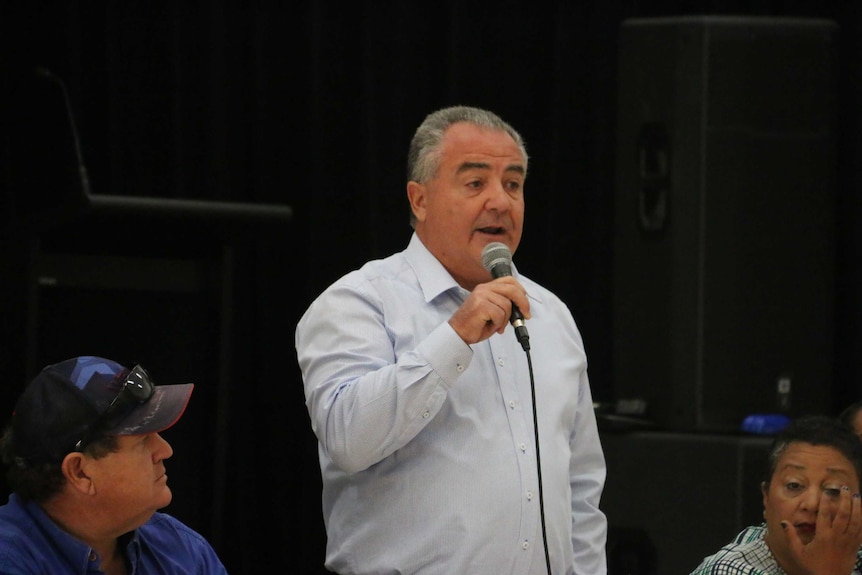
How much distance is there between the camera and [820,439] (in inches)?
111

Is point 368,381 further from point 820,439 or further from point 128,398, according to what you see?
point 820,439

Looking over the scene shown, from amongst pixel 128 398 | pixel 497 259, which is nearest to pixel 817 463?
pixel 497 259

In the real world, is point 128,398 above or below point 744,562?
above

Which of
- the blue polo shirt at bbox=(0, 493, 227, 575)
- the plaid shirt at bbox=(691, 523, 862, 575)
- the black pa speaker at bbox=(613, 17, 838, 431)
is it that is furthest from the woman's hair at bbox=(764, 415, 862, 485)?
the blue polo shirt at bbox=(0, 493, 227, 575)

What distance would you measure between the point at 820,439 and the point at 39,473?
5.11ft

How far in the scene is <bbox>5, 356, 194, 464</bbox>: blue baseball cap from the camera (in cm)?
209

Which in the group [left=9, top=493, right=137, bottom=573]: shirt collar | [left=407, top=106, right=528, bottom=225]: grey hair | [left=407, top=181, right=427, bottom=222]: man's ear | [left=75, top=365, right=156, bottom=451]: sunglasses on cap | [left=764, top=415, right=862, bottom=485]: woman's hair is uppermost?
[left=407, top=106, right=528, bottom=225]: grey hair

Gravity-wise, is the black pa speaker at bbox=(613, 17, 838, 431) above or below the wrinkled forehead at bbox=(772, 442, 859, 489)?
above

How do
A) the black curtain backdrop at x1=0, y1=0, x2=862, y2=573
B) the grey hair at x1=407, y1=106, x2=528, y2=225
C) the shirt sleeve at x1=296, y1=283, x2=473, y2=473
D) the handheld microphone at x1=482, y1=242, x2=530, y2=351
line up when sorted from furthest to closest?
the black curtain backdrop at x1=0, y1=0, x2=862, y2=573 < the grey hair at x1=407, y1=106, x2=528, y2=225 < the handheld microphone at x1=482, y1=242, x2=530, y2=351 < the shirt sleeve at x1=296, y1=283, x2=473, y2=473

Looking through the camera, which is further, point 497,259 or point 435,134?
point 435,134

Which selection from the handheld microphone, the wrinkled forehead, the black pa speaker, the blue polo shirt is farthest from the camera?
the black pa speaker

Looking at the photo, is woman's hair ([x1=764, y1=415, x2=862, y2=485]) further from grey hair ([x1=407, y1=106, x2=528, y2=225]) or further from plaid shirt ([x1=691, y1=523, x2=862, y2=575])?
grey hair ([x1=407, y1=106, x2=528, y2=225])

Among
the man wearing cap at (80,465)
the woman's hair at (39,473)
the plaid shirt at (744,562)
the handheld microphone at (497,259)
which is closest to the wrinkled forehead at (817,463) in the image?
the plaid shirt at (744,562)

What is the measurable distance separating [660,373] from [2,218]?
1814mm
